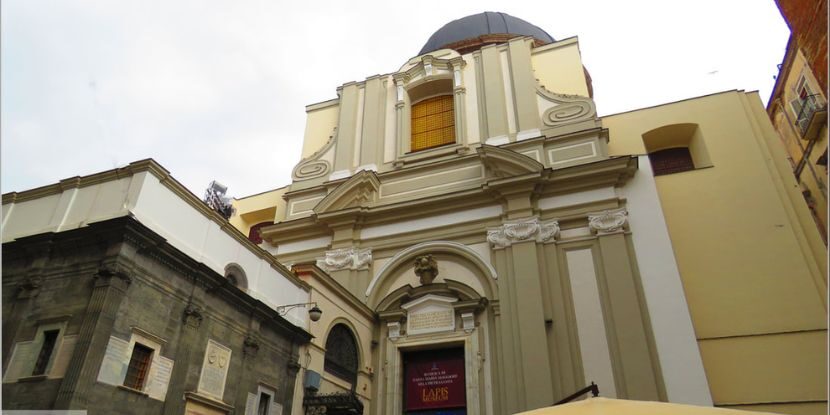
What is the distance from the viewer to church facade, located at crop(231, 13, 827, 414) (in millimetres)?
10477

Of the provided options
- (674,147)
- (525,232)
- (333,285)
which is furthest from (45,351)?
(674,147)

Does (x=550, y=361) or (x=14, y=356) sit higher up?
(x=550, y=361)

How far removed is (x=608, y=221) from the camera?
1202 centimetres

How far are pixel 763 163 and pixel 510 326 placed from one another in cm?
709

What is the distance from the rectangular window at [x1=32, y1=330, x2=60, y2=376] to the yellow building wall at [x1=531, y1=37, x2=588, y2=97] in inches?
501

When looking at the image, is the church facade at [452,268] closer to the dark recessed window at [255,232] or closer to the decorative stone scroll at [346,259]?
the decorative stone scroll at [346,259]

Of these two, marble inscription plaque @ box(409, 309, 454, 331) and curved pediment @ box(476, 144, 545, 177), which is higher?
curved pediment @ box(476, 144, 545, 177)

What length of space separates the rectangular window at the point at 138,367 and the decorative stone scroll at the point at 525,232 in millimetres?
7783

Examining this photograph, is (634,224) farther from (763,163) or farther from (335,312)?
(335,312)

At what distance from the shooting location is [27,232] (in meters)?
7.57

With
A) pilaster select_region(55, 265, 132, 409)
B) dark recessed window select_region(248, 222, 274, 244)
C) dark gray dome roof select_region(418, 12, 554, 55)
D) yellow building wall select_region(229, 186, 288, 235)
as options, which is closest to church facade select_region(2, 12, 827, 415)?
pilaster select_region(55, 265, 132, 409)

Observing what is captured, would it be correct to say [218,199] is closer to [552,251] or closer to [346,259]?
[346,259]

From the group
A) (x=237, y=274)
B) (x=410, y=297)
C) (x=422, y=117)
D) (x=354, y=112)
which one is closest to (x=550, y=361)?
(x=410, y=297)

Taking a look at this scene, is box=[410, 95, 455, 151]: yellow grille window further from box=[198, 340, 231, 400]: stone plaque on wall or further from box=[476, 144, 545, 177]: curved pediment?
box=[198, 340, 231, 400]: stone plaque on wall
